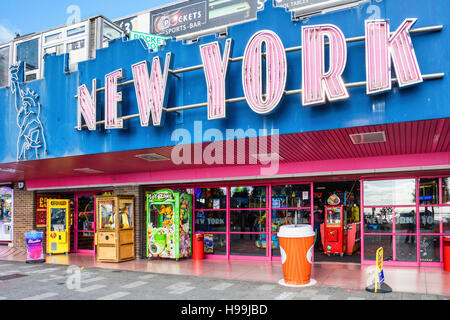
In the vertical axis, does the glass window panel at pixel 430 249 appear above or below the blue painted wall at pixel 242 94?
below

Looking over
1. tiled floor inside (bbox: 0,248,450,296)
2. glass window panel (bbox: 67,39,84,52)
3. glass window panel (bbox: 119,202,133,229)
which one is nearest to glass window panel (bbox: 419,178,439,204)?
tiled floor inside (bbox: 0,248,450,296)

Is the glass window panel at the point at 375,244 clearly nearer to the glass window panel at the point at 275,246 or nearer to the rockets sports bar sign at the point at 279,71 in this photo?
the glass window panel at the point at 275,246

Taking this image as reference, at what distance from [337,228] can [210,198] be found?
430cm

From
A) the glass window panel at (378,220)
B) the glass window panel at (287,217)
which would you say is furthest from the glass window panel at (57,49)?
the glass window panel at (378,220)

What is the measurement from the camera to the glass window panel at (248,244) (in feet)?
41.2

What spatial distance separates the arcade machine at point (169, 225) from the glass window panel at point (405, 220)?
644 centimetres

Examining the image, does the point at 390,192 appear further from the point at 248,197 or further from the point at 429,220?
the point at 248,197

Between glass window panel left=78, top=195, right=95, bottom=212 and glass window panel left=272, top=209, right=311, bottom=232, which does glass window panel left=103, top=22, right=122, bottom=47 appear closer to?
glass window panel left=78, top=195, right=95, bottom=212

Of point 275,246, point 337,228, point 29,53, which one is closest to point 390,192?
point 337,228

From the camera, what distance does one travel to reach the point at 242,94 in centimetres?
882

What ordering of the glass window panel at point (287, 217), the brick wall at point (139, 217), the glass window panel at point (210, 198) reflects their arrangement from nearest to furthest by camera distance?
the glass window panel at point (287, 217) < the glass window panel at point (210, 198) < the brick wall at point (139, 217)

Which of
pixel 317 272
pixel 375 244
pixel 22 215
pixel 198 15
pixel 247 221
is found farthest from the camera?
pixel 198 15

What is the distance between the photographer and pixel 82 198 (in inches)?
632

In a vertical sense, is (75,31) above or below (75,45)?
above
